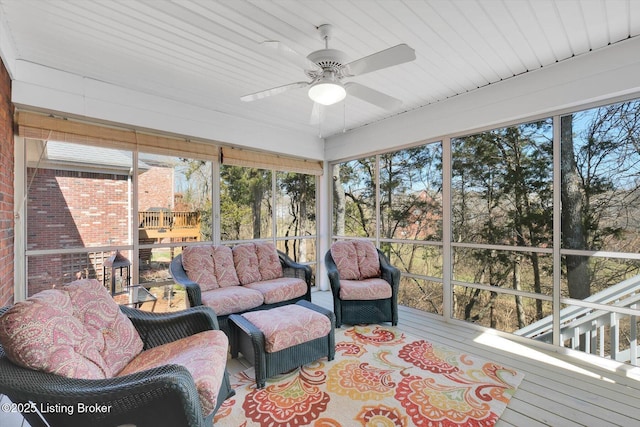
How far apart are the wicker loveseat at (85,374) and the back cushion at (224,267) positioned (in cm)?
165

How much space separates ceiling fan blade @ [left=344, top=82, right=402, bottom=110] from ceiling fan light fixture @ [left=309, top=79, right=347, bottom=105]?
0.13 meters

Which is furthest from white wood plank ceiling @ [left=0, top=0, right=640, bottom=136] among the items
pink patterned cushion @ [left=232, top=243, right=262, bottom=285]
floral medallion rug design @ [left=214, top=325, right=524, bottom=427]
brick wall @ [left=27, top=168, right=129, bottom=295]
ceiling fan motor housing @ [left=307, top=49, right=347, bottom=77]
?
floral medallion rug design @ [left=214, top=325, right=524, bottom=427]

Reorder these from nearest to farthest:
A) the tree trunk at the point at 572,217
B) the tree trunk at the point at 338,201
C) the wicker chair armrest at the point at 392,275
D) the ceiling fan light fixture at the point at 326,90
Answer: the ceiling fan light fixture at the point at 326,90
the tree trunk at the point at 572,217
the wicker chair armrest at the point at 392,275
the tree trunk at the point at 338,201

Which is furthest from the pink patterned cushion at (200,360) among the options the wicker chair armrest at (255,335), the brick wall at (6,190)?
the brick wall at (6,190)

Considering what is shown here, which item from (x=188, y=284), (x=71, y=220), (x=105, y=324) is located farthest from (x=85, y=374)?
(x=71, y=220)

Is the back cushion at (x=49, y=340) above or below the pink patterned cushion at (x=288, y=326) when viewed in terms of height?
above

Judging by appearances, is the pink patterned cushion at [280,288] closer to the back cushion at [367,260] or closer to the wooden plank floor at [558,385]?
the back cushion at [367,260]

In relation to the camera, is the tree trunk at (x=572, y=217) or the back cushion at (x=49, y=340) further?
the tree trunk at (x=572, y=217)

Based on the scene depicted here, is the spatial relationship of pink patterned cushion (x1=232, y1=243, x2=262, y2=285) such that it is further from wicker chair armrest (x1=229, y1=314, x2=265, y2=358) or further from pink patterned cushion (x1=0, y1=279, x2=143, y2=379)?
pink patterned cushion (x1=0, y1=279, x2=143, y2=379)

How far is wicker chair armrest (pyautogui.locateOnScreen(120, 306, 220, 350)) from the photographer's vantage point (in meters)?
1.94

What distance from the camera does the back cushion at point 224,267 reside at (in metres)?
3.37

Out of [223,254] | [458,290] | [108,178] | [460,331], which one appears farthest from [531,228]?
[108,178]

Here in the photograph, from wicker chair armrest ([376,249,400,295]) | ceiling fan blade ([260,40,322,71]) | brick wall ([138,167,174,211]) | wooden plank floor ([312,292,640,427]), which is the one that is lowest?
wooden plank floor ([312,292,640,427])

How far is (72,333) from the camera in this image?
142 centimetres
